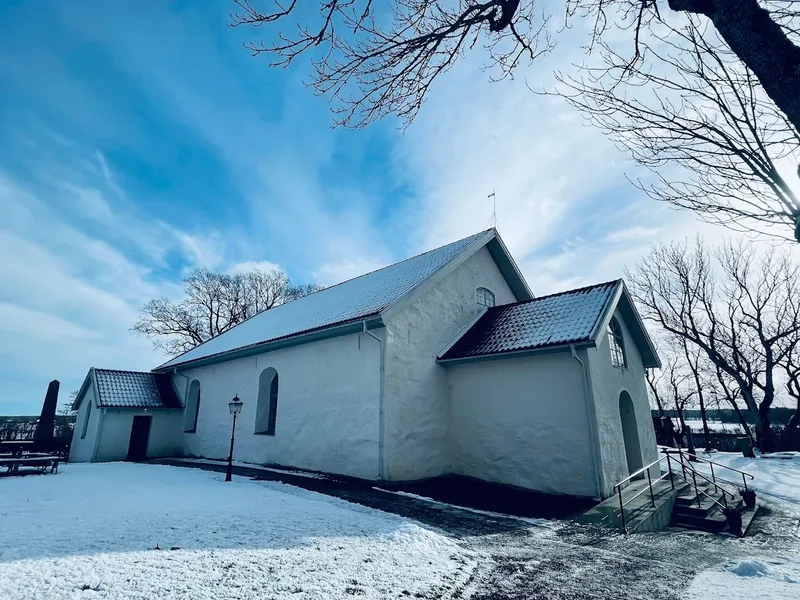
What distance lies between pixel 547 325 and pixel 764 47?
28.3 feet

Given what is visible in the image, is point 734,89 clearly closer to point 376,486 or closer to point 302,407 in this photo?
point 376,486

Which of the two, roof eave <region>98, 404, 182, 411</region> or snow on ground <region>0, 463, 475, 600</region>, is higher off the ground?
roof eave <region>98, 404, 182, 411</region>

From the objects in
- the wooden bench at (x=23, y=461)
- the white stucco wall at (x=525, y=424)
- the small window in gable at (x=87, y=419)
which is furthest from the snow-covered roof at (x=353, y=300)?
the wooden bench at (x=23, y=461)

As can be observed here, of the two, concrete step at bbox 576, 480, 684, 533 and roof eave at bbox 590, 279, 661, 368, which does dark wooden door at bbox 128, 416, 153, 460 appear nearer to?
concrete step at bbox 576, 480, 684, 533

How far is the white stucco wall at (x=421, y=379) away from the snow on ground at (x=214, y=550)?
3132mm

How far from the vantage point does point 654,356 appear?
13961 millimetres

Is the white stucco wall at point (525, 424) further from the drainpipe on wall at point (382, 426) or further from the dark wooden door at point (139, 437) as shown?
the dark wooden door at point (139, 437)

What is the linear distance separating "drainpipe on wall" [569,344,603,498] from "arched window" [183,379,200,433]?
16541 mm

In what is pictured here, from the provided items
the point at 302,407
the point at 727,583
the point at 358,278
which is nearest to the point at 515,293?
the point at 358,278

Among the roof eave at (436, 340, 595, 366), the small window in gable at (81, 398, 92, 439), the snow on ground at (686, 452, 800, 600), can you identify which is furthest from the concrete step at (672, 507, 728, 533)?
the small window in gable at (81, 398, 92, 439)

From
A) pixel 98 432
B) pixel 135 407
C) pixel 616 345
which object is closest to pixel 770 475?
pixel 616 345

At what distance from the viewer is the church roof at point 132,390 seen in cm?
1818

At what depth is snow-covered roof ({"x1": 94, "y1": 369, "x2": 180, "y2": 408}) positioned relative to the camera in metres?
18.2

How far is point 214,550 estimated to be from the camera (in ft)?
15.4
